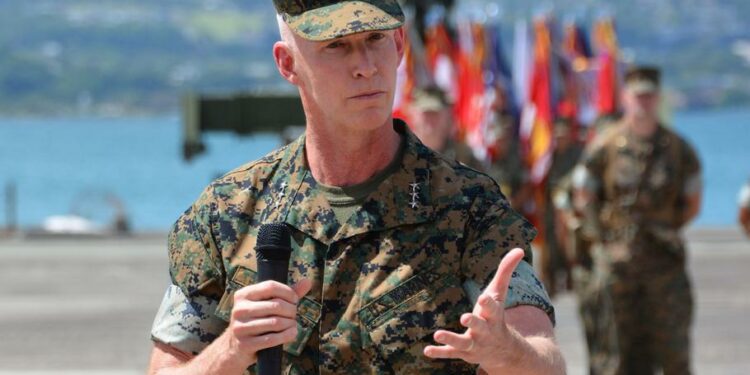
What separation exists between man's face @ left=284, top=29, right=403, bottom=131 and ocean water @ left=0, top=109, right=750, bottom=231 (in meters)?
26.4

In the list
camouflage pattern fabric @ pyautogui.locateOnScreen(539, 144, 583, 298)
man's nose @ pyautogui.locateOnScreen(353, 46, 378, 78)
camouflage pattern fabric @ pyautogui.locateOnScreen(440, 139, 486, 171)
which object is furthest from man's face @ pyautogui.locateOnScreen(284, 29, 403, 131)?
camouflage pattern fabric @ pyautogui.locateOnScreen(539, 144, 583, 298)

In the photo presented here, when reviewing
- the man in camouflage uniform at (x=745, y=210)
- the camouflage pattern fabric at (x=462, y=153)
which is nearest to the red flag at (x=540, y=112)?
the camouflage pattern fabric at (x=462, y=153)

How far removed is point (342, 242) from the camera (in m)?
4.15

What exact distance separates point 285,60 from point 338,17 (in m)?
0.26

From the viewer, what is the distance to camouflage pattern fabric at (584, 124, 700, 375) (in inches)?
463

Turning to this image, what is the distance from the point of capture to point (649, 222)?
11898 mm

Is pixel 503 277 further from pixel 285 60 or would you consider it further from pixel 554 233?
pixel 554 233

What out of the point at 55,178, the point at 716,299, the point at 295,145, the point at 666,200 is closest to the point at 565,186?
the point at 666,200

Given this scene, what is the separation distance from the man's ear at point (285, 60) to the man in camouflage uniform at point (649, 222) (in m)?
7.65

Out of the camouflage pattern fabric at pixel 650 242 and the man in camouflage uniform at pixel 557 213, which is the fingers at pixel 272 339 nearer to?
the camouflage pattern fabric at pixel 650 242

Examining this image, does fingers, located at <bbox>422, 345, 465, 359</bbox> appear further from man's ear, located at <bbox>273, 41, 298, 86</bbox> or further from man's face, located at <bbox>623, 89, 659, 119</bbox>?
man's face, located at <bbox>623, 89, 659, 119</bbox>

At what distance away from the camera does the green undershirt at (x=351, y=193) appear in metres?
4.18

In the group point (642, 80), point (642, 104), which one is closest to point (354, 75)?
point (642, 80)

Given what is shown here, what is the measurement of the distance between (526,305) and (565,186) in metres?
10.7
